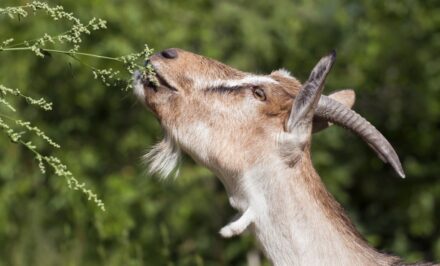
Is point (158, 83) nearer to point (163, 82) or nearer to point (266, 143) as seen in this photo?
point (163, 82)

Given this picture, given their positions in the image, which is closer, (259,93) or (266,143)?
(266,143)

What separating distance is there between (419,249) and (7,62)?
181 inches

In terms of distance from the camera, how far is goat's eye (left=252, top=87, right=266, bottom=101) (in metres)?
5.79

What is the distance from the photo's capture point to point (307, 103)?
5379 mm

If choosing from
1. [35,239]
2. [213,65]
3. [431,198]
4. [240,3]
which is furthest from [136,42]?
[213,65]

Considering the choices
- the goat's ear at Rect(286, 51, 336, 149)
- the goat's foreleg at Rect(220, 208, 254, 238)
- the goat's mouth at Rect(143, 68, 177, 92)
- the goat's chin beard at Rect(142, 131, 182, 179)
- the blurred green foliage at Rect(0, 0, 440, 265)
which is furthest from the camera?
the blurred green foliage at Rect(0, 0, 440, 265)

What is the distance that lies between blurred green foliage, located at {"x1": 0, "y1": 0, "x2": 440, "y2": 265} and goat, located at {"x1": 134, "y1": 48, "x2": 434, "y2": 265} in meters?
3.91

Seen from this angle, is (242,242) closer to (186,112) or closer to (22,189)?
(22,189)

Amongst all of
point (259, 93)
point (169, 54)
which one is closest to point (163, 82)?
point (169, 54)

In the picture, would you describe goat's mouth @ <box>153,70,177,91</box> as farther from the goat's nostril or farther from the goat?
the goat's nostril

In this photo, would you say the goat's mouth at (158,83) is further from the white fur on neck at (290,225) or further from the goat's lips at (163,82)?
the white fur on neck at (290,225)

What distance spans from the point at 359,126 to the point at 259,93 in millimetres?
678

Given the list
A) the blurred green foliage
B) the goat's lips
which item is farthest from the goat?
the blurred green foliage

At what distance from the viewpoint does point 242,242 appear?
33.0 ft
